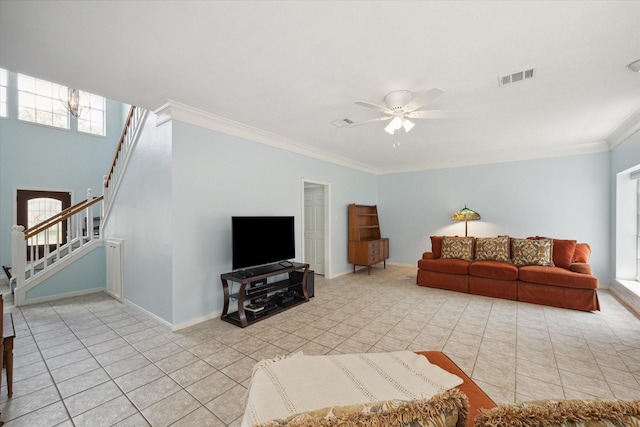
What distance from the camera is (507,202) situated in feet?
19.2

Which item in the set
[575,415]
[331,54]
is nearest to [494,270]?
[331,54]

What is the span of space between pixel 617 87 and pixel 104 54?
4915mm

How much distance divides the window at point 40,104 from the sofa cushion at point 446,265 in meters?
9.02

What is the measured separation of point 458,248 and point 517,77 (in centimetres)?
332

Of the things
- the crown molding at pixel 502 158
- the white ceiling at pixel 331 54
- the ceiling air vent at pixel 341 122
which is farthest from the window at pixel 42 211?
the crown molding at pixel 502 158

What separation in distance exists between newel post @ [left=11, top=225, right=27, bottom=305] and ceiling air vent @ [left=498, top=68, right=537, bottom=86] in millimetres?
6828

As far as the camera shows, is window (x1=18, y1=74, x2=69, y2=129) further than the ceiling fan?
Yes

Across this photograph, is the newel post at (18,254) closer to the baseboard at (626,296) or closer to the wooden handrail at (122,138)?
the wooden handrail at (122,138)

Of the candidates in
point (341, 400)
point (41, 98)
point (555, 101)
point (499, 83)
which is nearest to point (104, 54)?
point (341, 400)

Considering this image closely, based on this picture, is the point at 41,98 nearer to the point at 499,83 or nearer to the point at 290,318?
the point at 290,318

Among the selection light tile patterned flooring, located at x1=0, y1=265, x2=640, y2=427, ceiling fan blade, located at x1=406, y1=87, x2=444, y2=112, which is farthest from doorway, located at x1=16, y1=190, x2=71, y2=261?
ceiling fan blade, located at x1=406, y1=87, x2=444, y2=112

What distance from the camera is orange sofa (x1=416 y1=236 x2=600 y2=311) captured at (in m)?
3.93

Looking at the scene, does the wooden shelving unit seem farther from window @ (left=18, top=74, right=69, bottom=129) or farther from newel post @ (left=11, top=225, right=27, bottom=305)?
window @ (left=18, top=74, right=69, bottom=129)

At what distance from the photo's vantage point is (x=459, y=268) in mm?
4770
